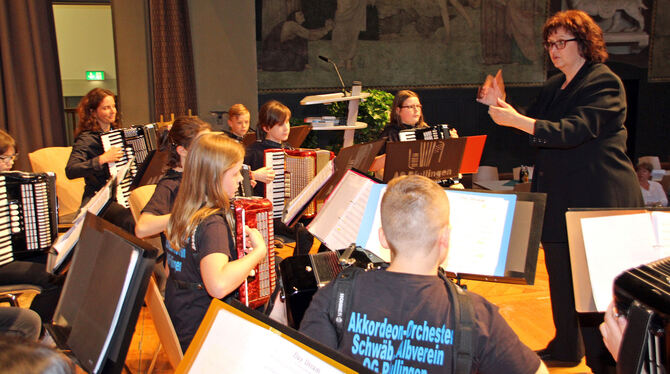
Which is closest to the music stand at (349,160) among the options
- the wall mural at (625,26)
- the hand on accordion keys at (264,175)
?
the hand on accordion keys at (264,175)

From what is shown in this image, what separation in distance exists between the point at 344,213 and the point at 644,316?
1544 mm

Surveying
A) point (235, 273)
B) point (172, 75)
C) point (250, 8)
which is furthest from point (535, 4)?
point (235, 273)

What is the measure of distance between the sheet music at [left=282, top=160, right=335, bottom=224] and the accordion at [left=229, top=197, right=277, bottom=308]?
231mm

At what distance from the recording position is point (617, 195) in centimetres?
276

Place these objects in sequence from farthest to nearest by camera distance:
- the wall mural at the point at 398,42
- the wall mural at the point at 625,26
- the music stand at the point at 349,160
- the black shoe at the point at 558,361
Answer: the wall mural at the point at 625,26 < the wall mural at the point at 398,42 < the music stand at the point at 349,160 < the black shoe at the point at 558,361

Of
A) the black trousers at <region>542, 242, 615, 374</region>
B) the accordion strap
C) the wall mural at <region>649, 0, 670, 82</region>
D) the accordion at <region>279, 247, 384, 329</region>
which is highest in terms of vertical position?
the wall mural at <region>649, 0, 670, 82</region>

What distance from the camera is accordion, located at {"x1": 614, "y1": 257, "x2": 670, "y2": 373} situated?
3.55ft

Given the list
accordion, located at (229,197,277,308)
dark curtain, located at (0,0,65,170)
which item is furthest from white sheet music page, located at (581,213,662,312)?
dark curtain, located at (0,0,65,170)

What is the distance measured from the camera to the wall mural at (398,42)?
8.59 metres

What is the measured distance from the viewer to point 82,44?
9.84 meters

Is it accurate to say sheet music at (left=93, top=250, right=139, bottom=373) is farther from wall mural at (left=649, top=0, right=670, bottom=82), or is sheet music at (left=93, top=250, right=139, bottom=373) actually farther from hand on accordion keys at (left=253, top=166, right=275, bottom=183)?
wall mural at (left=649, top=0, right=670, bottom=82)

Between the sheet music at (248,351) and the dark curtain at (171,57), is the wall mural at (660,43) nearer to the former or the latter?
the dark curtain at (171,57)

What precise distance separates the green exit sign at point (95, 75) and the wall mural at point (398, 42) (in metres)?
3.50

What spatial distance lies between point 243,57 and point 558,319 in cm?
586
